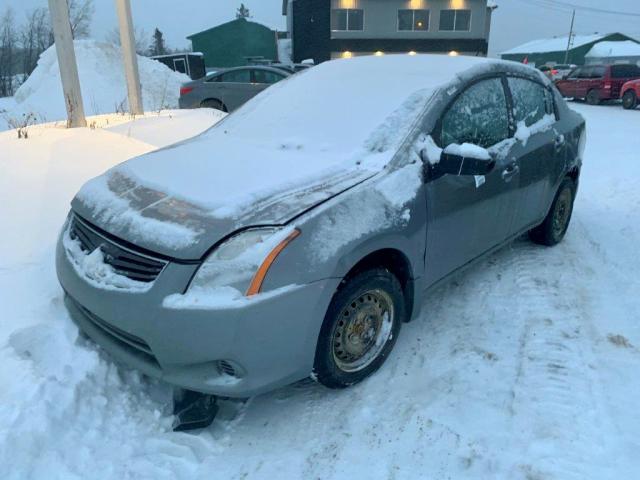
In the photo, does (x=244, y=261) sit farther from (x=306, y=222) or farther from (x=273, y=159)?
(x=273, y=159)

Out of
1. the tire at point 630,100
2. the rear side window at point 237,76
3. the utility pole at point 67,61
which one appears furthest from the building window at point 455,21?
the utility pole at point 67,61

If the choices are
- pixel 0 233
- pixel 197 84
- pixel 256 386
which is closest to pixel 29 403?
pixel 256 386

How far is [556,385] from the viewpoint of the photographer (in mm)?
2783

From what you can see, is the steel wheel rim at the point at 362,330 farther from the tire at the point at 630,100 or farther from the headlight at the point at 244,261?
the tire at the point at 630,100

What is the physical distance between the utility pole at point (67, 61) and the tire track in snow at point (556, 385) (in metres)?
5.92

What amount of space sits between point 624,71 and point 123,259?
22121 millimetres

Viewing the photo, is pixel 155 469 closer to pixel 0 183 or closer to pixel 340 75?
pixel 340 75

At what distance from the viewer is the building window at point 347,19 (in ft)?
104

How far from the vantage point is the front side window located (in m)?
12.0

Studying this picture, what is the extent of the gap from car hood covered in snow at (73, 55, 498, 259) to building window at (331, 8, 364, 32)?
3039 cm

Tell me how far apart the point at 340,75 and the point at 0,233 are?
269 cm

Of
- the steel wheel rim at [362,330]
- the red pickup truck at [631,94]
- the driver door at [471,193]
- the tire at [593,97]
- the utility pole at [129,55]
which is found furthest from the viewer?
the tire at [593,97]

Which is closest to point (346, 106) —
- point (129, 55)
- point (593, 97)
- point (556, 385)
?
point (556, 385)

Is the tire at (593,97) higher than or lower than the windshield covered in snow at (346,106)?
lower
